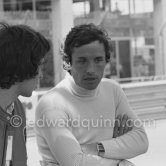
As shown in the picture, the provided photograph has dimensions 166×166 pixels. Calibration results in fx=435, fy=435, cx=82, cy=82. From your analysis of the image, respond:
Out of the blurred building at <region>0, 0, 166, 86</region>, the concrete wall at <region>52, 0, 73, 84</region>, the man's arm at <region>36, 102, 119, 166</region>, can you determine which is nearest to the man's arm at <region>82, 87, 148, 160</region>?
the man's arm at <region>36, 102, 119, 166</region>

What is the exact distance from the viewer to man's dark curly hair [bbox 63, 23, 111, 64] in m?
2.45

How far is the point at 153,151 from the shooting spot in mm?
6234

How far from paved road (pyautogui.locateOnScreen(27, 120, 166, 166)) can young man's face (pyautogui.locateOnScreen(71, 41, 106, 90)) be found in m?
3.32

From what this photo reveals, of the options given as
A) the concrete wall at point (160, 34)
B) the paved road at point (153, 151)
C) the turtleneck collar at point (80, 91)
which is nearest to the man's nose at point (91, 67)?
the turtleneck collar at point (80, 91)

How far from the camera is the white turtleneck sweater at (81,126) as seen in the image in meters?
2.31

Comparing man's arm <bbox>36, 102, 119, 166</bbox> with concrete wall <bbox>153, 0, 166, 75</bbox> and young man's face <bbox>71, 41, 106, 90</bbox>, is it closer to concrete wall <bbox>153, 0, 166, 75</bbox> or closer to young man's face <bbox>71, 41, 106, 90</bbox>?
young man's face <bbox>71, 41, 106, 90</bbox>

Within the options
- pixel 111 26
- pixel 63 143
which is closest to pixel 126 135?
pixel 63 143

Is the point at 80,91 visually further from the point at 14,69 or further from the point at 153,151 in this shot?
the point at 153,151

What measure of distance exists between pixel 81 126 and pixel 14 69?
64 centimetres

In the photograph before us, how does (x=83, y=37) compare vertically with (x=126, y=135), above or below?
above

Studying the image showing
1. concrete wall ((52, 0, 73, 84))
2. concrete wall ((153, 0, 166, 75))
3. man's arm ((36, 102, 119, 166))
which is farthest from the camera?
concrete wall ((153, 0, 166, 75))

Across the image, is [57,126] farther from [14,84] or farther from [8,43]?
[8,43]

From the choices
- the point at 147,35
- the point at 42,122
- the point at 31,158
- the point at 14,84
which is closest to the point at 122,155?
the point at 42,122

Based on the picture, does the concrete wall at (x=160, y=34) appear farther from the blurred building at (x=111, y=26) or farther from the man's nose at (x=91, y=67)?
the man's nose at (x=91, y=67)
